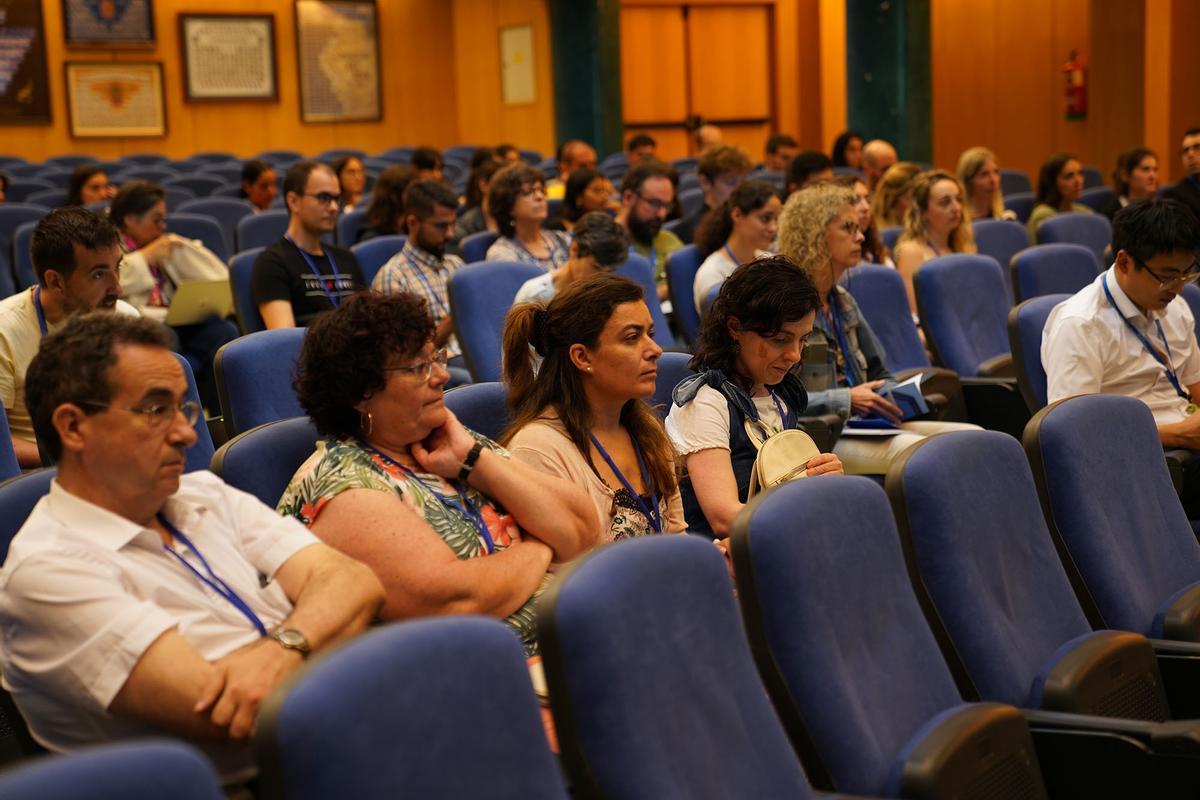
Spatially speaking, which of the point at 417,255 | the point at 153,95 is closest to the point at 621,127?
the point at 153,95

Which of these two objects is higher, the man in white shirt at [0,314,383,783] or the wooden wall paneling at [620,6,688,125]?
the wooden wall paneling at [620,6,688,125]

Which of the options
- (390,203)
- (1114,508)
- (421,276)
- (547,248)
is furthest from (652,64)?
(1114,508)

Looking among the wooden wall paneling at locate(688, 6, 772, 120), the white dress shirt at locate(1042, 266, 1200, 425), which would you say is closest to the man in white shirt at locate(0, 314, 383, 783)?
the white dress shirt at locate(1042, 266, 1200, 425)

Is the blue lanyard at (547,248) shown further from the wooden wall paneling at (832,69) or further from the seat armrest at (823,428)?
the wooden wall paneling at (832,69)

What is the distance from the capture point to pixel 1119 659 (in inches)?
93.7

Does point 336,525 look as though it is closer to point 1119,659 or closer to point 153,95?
point 1119,659

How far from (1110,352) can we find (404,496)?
2.21m

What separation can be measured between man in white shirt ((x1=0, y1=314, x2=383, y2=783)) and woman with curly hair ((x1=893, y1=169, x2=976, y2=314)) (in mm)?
4217

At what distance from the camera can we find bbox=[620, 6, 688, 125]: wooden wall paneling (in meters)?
16.0

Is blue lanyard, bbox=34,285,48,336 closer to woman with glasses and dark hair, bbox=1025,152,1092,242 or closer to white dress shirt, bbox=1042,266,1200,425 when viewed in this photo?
white dress shirt, bbox=1042,266,1200,425

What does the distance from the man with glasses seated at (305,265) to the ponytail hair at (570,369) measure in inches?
82.7

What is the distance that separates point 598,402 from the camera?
2.83m

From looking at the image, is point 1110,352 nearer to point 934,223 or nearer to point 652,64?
point 934,223

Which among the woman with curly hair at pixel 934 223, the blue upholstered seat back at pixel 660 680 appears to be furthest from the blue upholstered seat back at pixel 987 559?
the woman with curly hair at pixel 934 223
